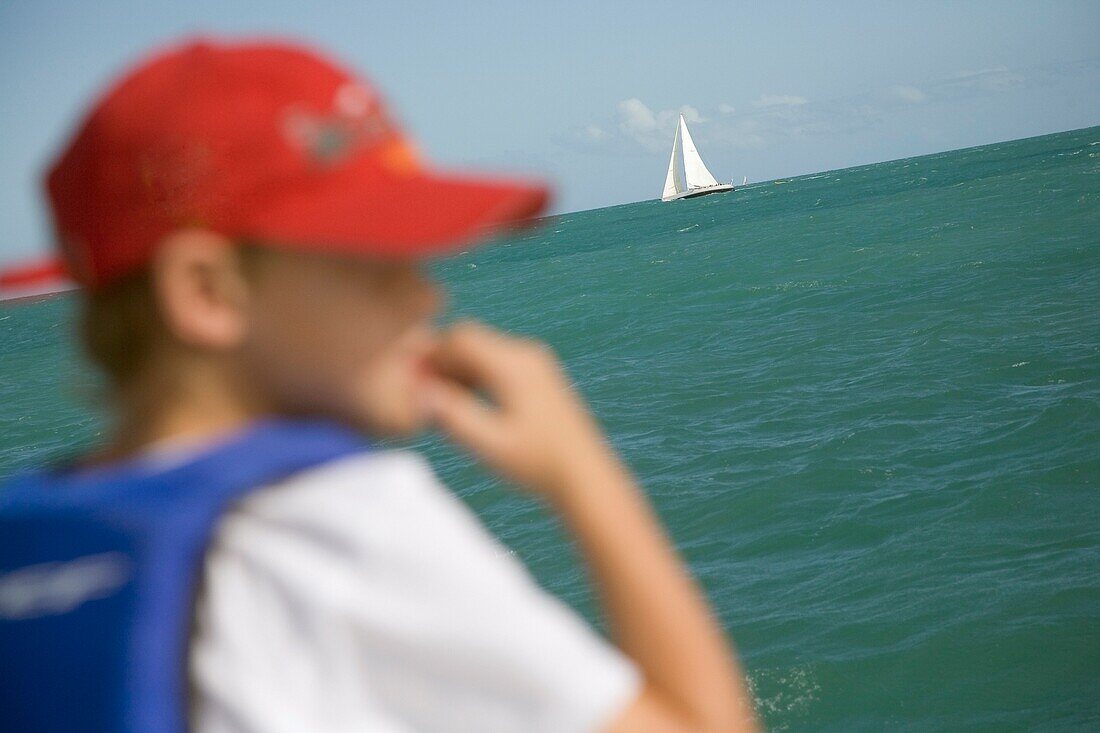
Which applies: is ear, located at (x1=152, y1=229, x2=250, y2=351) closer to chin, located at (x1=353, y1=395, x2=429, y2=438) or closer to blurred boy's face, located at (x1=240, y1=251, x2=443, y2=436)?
blurred boy's face, located at (x1=240, y1=251, x2=443, y2=436)

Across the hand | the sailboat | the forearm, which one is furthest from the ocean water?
the sailboat

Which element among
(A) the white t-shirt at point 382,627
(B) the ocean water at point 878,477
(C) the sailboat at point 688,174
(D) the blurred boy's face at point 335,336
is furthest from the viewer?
(C) the sailboat at point 688,174

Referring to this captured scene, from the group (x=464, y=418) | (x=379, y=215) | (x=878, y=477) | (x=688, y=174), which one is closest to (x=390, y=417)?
(x=464, y=418)

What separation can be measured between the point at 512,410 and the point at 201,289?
0.26 meters

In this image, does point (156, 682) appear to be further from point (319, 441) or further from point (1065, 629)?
point (1065, 629)

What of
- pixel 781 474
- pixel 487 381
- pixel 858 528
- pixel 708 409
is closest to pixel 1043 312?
pixel 708 409

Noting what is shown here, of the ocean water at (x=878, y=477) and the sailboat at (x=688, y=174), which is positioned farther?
the sailboat at (x=688, y=174)

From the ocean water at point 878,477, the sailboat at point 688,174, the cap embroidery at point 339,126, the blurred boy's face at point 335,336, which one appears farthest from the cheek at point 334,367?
the sailboat at point 688,174

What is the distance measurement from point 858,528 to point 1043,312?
7.39 m

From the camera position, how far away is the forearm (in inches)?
33.4

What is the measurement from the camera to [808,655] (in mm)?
6184

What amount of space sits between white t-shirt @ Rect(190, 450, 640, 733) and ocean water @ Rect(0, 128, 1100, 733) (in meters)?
0.34

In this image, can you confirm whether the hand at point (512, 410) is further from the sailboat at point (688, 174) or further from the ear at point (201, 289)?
the sailboat at point (688, 174)

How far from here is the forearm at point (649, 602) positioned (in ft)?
2.79
